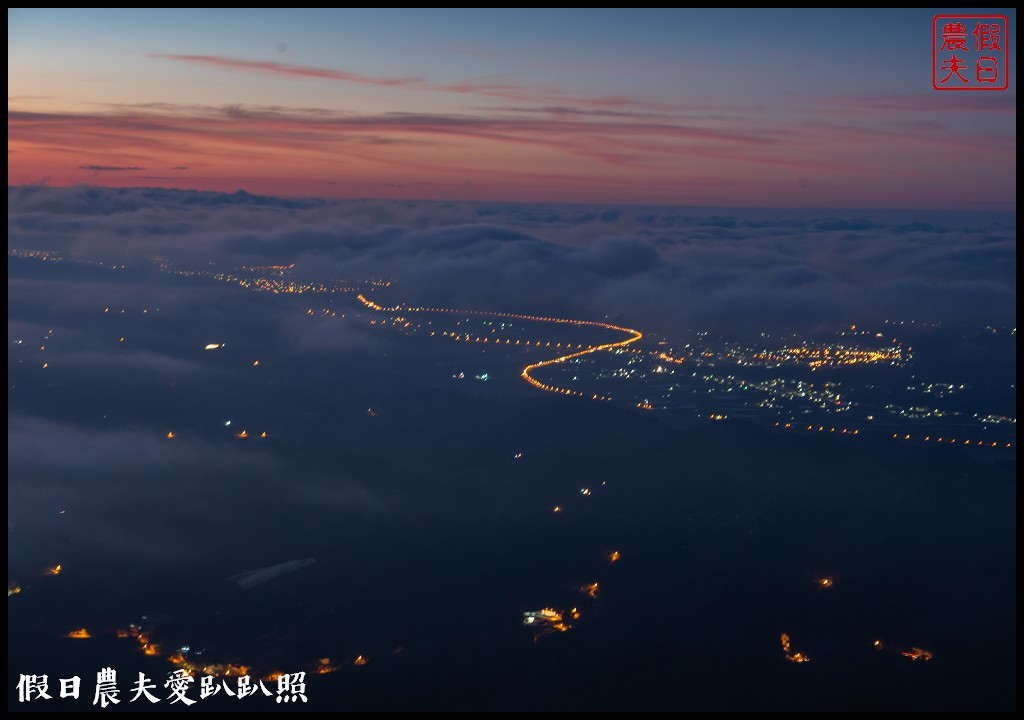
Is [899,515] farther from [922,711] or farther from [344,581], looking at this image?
[344,581]

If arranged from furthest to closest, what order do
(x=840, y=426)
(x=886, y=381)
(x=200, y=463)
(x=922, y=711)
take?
(x=886, y=381), (x=840, y=426), (x=200, y=463), (x=922, y=711)

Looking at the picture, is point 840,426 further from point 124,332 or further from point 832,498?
point 124,332

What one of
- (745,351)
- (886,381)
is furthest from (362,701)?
(745,351)

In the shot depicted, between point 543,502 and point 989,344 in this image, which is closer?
point 543,502

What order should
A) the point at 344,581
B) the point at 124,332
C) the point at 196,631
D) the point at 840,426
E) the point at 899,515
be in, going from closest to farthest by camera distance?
the point at 196,631
the point at 344,581
the point at 899,515
the point at 840,426
the point at 124,332

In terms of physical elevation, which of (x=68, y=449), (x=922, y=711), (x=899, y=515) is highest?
(x=68, y=449)

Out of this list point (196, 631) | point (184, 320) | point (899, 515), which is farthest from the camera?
point (184, 320)

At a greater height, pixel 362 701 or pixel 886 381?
pixel 886 381

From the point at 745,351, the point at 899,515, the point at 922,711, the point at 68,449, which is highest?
the point at 745,351

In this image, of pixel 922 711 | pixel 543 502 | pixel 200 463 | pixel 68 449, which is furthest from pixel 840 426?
pixel 68 449
